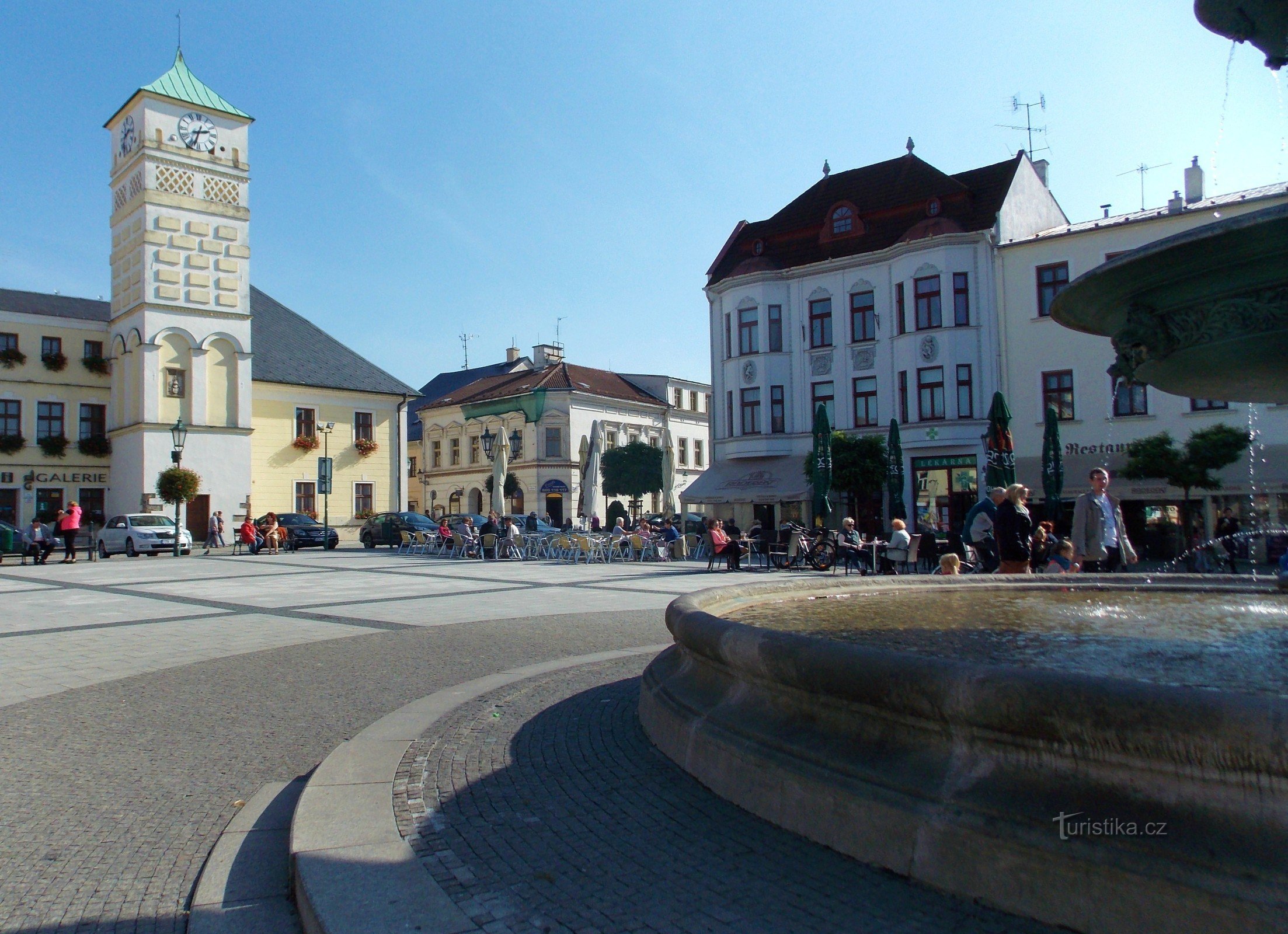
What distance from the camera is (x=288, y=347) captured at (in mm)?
50062

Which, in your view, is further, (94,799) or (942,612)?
(942,612)

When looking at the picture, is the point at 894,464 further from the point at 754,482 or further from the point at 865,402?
the point at 754,482

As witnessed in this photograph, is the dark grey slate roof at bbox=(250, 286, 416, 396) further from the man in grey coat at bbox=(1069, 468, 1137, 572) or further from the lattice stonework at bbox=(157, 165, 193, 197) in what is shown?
the man in grey coat at bbox=(1069, 468, 1137, 572)

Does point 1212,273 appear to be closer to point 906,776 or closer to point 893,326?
point 906,776

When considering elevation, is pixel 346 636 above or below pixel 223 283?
below

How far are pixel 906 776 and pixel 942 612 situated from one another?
3.60 m

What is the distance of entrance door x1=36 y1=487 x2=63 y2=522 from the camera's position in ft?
139

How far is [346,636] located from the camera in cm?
1030

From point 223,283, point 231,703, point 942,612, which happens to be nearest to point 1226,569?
point 942,612

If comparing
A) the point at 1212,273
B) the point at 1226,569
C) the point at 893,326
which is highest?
the point at 893,326

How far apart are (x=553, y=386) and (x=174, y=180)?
974 inches

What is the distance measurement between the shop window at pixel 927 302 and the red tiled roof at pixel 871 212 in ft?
5.66

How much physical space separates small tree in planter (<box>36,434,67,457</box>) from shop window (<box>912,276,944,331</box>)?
37.7 meters

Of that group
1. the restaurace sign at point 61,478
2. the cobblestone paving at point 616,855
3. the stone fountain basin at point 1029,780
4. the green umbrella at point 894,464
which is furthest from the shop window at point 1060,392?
the restaurace sign at point 61,478
